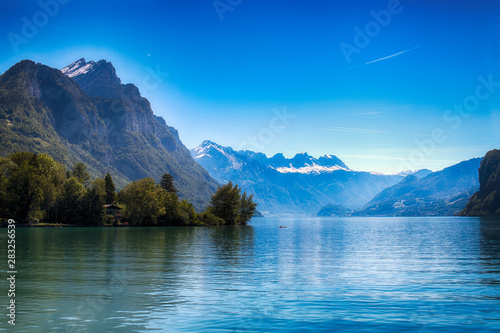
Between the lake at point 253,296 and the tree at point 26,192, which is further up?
the tree at point 26,192

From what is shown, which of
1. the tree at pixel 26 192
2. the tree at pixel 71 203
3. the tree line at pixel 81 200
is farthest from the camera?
the tree at pixel 71 203

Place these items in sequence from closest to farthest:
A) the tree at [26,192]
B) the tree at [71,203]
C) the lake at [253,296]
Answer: the lake at [253,296], the tree at [26,192], the tree at [71,203]

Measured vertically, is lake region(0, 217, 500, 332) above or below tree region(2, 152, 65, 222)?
below

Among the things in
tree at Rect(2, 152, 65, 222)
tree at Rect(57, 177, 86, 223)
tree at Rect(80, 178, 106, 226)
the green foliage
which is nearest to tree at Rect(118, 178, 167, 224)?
tree at Rect(80, 178, 106, 226)

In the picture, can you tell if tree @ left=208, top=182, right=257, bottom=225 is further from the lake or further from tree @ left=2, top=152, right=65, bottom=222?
the lake

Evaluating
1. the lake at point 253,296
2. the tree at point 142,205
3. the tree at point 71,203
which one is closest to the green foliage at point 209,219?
the tree at point 142,205

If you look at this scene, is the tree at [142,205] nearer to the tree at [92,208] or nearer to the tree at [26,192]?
the tree at [92,208]

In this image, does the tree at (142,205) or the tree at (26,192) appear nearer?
the tree at (26,192)

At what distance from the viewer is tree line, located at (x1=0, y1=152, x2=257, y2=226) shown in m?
131

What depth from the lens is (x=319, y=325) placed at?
19.5 meters

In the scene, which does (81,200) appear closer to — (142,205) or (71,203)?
(71,203)

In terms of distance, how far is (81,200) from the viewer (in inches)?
6093

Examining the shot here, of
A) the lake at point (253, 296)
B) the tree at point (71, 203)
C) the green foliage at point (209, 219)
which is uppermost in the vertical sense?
the tree at point (71, 203)

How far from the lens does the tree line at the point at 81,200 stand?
131 meters
